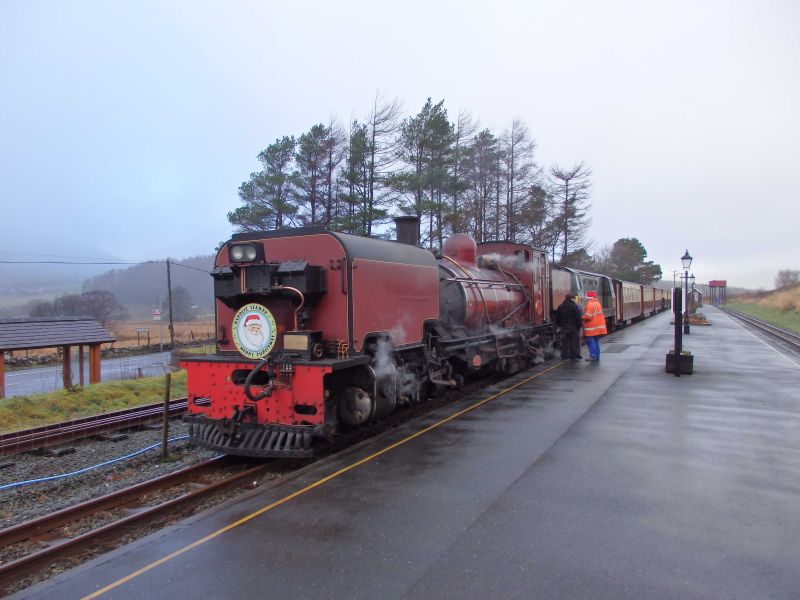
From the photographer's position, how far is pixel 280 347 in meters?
6.15

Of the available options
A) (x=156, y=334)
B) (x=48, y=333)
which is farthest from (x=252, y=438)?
(x=156, y=334)

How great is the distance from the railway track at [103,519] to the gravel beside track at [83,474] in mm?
602

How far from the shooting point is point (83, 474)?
21.2ft

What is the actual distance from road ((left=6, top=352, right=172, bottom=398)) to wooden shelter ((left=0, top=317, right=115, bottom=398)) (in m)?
3.17

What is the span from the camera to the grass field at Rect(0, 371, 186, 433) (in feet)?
35.1

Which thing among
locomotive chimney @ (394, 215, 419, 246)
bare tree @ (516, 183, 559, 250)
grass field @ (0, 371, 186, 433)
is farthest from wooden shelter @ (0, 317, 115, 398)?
bare tree @ (516, 183, 559, 250)

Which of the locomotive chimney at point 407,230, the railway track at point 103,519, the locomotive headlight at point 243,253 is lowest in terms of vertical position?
the railway track at point 103,519

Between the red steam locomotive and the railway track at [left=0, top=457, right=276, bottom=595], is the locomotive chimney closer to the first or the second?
the red steam locomotive

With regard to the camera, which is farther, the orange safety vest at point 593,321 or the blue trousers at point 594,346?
the orange safety vest at point 593,321

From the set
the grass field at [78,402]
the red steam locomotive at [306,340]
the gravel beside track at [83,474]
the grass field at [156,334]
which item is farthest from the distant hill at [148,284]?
the red steam locomotive at [306,340]

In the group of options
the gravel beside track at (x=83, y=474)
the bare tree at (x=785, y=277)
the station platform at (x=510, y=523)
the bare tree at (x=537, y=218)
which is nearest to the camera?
the station platform at (x=510, y=523)

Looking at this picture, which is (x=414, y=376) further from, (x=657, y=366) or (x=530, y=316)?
(x=657, y=366)

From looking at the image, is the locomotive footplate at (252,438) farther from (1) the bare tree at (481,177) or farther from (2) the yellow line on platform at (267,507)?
(1) the bare tree at (481,177)

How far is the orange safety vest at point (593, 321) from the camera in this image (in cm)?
1369
